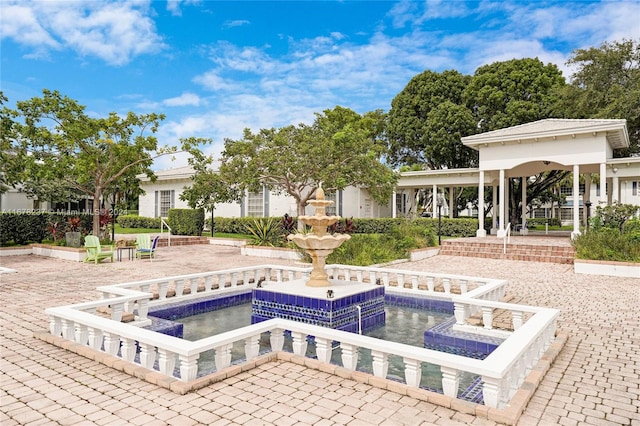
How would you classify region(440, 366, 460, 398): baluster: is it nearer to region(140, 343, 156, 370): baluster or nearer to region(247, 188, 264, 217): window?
region(140, 343, 156, 370): baluster

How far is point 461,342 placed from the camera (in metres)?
6.25

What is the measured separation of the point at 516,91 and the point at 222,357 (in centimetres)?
3110

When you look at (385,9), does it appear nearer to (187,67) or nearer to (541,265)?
(187,67)

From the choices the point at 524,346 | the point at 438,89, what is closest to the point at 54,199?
the point at 438,89

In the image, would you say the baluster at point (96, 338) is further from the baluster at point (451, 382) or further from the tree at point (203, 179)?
the tree at point (203, 179)

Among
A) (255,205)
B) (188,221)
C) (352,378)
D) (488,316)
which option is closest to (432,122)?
(255,205)

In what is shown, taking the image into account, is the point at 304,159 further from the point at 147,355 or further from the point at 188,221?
the point at 147,355

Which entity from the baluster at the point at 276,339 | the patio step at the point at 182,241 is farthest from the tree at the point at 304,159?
the baluster at the point at 276,339

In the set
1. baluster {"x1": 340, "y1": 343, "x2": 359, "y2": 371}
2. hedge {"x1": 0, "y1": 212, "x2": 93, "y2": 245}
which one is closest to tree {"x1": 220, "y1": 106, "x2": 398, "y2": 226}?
hedge {"x1": 0, "y1": 212, "x2": 93, "y2": 245}

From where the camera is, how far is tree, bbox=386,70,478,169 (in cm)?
3188

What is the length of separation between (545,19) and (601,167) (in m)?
7.25

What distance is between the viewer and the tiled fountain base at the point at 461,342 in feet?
19.9

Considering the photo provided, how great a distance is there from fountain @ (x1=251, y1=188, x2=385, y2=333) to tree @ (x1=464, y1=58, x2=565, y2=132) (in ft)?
85.5

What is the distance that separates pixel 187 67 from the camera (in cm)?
1916
